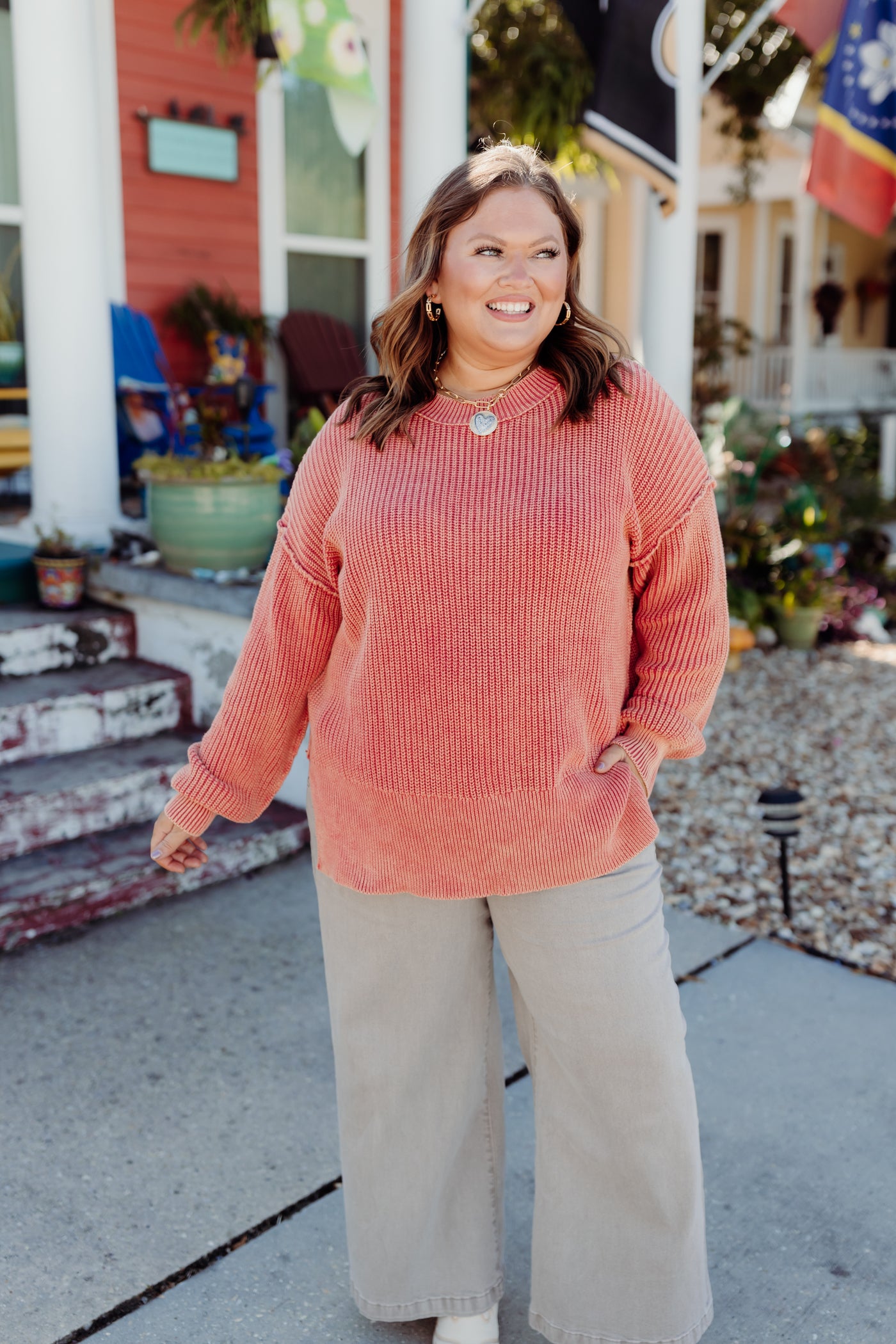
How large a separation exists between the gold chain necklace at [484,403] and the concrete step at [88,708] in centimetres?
232

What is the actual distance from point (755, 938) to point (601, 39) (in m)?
3.94

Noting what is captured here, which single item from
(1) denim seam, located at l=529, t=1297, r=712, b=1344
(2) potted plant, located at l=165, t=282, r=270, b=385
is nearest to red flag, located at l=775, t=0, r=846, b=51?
(2) potted plant, located at l=165, t=282, r=270, b=385

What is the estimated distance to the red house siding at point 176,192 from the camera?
18.5 ft

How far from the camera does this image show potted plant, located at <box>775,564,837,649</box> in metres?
6.16

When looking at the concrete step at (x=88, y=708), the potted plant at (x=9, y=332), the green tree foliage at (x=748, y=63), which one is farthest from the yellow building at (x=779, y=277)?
the concrete step at (x=88, y=708)

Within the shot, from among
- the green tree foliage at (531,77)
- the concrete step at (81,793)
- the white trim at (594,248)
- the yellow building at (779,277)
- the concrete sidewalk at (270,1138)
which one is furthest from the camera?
the yellow building at (779,277)

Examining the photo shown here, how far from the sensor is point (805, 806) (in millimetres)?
4234

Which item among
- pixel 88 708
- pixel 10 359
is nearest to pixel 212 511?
pixel 88 708

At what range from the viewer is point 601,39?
208 inches

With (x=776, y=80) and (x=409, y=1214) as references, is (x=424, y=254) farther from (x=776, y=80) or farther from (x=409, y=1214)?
(x=776, y=80)

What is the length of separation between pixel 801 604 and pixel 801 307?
8049mm

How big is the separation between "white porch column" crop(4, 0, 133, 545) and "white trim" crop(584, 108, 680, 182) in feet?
6.65

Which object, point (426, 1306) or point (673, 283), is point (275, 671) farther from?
point (673, 283)

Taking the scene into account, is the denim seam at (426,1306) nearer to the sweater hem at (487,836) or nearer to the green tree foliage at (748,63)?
the sweater hem at (487,836)
